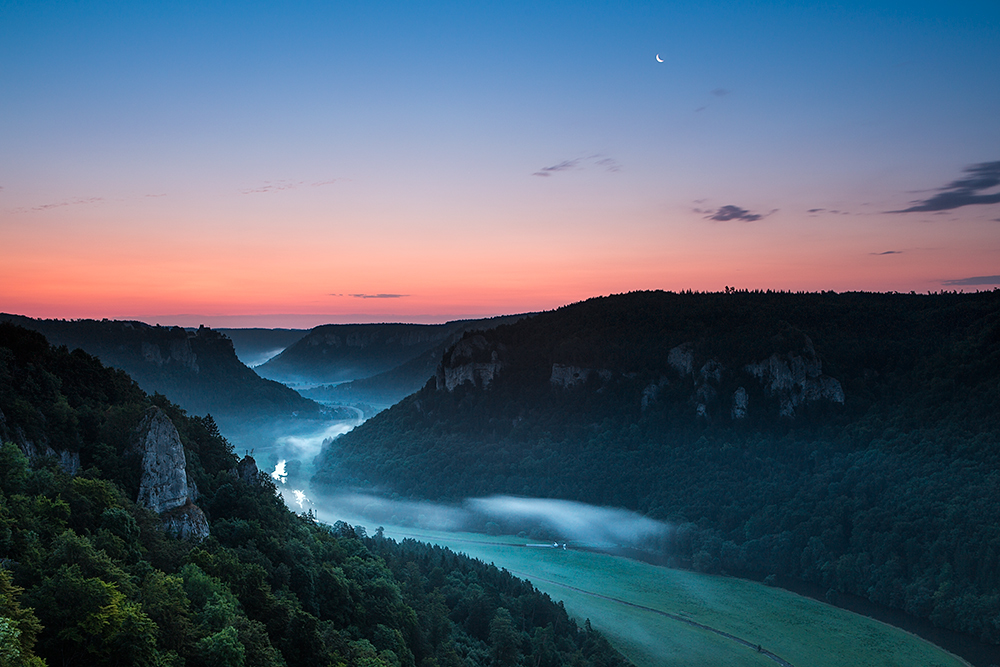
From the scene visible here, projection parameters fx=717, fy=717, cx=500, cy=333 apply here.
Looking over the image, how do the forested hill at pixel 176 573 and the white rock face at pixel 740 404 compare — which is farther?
the white rock face at pixel 740 404

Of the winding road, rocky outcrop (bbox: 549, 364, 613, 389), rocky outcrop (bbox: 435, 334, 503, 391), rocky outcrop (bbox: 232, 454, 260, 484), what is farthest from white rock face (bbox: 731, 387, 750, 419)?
rocky outcrop (bbox: 232, 454, 260, 484)

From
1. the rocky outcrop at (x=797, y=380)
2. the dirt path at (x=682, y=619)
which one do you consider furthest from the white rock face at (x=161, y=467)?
the rocky outcrop at (x=797, y=380)

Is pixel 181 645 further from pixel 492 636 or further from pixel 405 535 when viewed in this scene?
pixel 405 535

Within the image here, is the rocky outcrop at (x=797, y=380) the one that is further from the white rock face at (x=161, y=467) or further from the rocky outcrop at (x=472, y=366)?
the white rock face at (x=161, y=467)

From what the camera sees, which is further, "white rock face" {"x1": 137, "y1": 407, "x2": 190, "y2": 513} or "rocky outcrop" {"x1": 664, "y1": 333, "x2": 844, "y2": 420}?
"rocky outcrop" {"x1": 664, "y1": 333, "x2": 844, "y2": 420}

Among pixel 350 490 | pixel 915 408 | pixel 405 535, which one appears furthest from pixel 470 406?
pixel 915 408

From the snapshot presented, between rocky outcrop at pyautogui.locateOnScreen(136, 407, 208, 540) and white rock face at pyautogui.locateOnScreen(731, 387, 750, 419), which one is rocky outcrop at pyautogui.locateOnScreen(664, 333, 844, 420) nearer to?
white rock face at pyautogui.locateOnScreen(731, 387, 750, 419)
